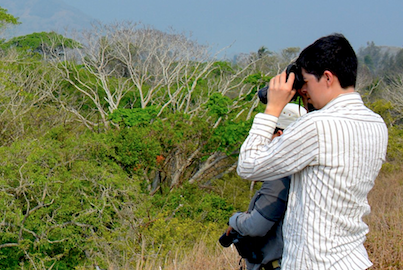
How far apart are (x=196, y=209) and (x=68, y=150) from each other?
4718mm

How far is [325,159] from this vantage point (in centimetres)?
130

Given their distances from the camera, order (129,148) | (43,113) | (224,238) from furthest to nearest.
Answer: (43,113), (129,148), (224,238)

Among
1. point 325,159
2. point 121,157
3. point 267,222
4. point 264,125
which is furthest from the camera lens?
point 121,157

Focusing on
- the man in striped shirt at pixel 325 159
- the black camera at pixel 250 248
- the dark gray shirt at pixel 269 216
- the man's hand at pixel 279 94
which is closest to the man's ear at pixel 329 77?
the man in striped shirt at pixel 325 159

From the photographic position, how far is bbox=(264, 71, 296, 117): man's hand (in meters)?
1.42

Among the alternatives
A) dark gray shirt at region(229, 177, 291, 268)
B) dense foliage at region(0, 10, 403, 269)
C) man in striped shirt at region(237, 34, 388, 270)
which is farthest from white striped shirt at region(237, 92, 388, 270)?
dense foliage at region(0, 10, 403, 269)

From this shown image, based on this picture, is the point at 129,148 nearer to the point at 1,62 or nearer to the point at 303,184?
the point at 1,62

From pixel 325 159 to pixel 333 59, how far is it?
0.32 meters

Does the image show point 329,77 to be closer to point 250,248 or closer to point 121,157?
point 250,248

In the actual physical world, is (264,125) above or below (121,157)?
above

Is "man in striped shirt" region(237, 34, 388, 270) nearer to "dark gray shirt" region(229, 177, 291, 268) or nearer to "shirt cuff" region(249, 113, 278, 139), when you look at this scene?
"shirt cuff" region(249, 113, 278, 139)

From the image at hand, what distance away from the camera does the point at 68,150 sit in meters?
12.8

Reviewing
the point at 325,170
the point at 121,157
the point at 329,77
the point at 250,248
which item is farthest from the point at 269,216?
the point at 121,157

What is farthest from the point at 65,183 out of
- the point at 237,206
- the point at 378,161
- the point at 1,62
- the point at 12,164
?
the point at 1,62
